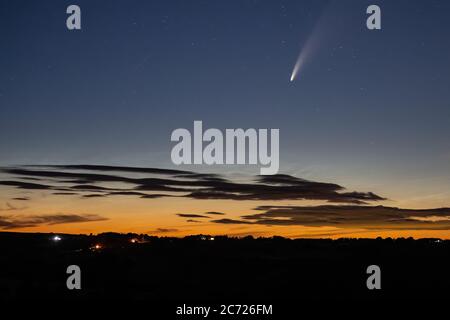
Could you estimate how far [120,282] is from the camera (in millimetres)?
38250

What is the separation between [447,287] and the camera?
37969 millimetres

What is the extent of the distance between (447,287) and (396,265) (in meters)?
17.3

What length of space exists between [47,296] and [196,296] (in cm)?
756

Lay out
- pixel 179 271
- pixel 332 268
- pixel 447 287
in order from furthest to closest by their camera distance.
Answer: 1. pixel 332 268
2. pixel 179 271
3. pixel 447 287
